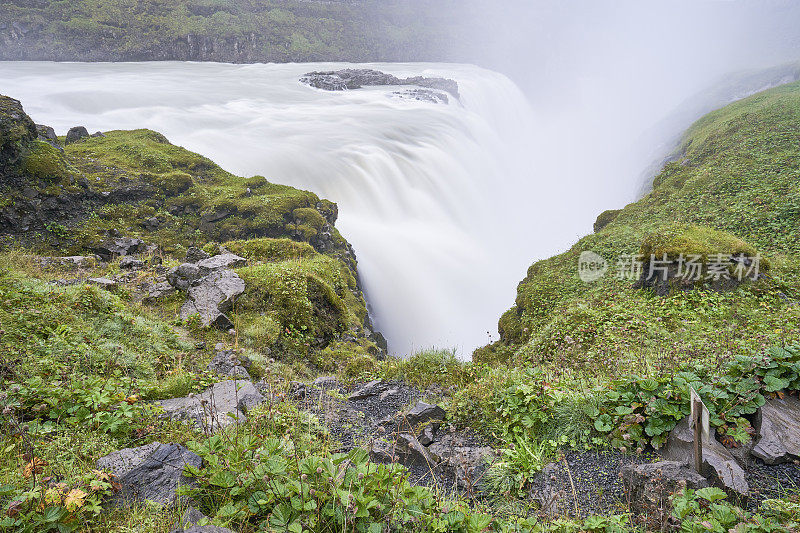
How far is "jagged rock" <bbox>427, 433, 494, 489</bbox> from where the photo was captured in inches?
164

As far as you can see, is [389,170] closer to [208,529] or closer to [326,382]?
[326,382]

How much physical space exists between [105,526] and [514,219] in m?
31.1

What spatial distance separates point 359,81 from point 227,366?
5414 cm

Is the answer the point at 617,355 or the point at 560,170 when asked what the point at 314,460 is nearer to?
the point at 617,355

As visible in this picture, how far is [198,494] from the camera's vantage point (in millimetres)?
2875

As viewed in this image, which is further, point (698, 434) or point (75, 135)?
point (75, 135)

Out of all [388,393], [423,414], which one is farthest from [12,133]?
[423,414]

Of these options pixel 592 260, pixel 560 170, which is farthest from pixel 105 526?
pixel 560 170

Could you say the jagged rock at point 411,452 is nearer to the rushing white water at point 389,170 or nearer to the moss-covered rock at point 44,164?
the rushing white water at point 389,170

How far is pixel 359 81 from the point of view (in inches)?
2095

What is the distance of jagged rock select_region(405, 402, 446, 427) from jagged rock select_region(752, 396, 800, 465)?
333cm

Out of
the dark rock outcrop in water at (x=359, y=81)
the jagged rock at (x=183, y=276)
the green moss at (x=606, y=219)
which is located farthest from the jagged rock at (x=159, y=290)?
the dark rock outcrop in water at (x=359, y=81)

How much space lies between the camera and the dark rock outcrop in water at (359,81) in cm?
4951

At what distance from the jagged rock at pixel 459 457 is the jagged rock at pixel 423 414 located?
327 mm
